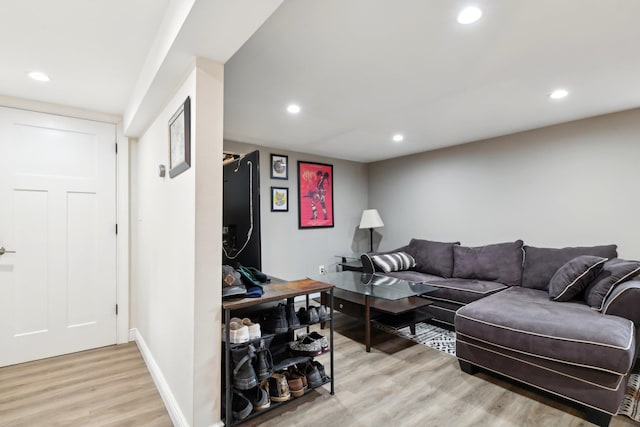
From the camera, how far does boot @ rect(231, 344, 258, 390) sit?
1.57 metres

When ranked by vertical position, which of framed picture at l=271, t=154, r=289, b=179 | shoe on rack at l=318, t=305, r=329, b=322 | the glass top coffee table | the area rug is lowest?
the area rug

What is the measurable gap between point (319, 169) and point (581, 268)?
3.38 m

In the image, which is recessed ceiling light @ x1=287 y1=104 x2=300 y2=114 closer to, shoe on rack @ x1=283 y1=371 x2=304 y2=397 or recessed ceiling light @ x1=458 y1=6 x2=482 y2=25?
recessed ceiling light @ x1=458 y1=6 x2=482 y2=25

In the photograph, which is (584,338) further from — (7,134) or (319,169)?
(7,134)

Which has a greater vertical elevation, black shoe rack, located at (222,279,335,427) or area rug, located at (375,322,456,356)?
black shoe rack, located at (222,279,335,427)

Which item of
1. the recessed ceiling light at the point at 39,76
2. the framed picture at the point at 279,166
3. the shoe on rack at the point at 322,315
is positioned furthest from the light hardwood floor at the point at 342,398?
the framed picture at the point at 279,166

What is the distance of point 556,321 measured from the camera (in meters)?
2.01

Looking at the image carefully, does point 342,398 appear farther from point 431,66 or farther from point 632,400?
point 431,66

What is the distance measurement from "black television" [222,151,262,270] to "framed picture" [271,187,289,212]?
2.26 meters

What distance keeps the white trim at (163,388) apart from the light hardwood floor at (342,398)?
0.17 ft

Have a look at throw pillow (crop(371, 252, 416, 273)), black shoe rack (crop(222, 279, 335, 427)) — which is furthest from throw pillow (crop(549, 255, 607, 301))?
black shoe rack (crop(222, 279, 335, 427))

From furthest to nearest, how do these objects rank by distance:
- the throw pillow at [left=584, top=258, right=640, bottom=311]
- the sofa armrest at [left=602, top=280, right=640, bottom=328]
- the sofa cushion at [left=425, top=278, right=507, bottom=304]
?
the sofa cushion at [left=425, top=278, right=507, bottom=304]
the throw pillow at [left=584, top=258, right=640, bottom=311]
the sofa armrest at [left=602, top=280, right=640, bottom=328]

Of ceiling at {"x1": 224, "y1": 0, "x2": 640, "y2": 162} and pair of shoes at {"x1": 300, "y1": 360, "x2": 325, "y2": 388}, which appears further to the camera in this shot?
pair of shoes at {"x1": 300, "y1": 360, "x2": 325, "y2": 388}

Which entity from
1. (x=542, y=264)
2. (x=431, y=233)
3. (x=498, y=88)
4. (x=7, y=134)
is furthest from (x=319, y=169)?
(x=7, y=134)
